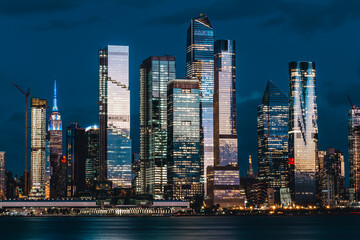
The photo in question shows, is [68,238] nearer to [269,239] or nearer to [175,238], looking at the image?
[175,238]

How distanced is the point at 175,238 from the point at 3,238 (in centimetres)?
4793

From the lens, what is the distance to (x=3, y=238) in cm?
19950

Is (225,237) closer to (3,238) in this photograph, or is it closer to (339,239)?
(339,239)

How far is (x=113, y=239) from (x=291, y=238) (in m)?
48.2

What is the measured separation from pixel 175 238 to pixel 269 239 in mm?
25187

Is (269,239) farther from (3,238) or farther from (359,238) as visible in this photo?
(3,238)

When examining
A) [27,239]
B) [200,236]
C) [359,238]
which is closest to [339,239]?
[359,238]

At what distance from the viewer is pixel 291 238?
19838cm

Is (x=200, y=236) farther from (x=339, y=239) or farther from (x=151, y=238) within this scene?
(x=339, y=239)

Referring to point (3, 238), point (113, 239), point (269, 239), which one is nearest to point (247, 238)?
point (269, 239)

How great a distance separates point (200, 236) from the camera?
200 meters

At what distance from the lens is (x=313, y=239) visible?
195 m

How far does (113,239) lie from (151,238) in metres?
10.6

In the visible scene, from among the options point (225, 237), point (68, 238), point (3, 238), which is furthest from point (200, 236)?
point (3, 238)
